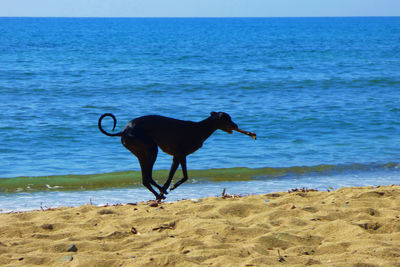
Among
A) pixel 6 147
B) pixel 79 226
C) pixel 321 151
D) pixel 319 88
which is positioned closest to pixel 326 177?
pixel 321 151

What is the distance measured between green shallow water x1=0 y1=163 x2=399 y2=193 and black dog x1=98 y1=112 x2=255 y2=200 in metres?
3.24

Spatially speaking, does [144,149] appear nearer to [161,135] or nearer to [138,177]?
[161,135]

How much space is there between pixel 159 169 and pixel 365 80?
1880cm

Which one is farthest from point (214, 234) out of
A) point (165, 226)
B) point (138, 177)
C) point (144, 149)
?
point (138, 177)

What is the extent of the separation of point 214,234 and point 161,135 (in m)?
1.92

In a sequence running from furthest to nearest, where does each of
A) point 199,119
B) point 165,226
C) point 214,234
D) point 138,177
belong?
point 199,119 → point 138,177 → point 165,226 → point 214,234

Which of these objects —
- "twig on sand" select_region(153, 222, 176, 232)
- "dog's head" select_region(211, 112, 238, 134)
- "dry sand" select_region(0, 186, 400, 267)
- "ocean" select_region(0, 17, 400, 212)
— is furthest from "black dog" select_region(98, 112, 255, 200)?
"ocean" select_region(0, 17, 400, 212)

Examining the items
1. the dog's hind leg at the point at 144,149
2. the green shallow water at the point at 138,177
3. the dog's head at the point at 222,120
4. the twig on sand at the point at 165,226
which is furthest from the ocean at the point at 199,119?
the twig on sand at the point at 165,226

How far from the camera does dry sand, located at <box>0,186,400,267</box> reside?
14.5 ft

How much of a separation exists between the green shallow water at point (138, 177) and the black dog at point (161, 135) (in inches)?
127

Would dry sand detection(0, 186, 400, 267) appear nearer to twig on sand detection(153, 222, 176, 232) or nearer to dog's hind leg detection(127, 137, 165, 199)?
twig on sand detection(153, 222, 176, 232)

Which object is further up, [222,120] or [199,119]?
[222,120]

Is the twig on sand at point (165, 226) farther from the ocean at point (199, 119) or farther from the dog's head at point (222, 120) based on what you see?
the ocean at point (199, 119)

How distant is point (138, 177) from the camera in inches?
408
